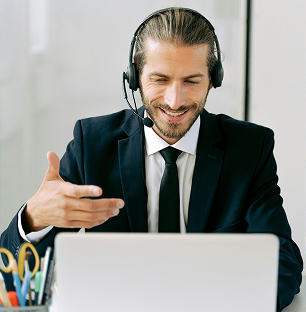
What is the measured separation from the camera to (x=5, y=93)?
2076 millimetres

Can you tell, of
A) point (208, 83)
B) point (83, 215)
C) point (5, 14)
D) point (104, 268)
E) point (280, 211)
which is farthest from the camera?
point (5, 14)

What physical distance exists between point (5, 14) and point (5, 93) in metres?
0.43

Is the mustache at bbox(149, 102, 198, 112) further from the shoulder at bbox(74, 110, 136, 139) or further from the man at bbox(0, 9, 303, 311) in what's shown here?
the shoulder at bbox(74, 110, 136, 139)

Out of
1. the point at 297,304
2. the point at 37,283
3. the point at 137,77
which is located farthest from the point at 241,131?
the point at 37,283

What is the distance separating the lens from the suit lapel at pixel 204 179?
130 centimetres

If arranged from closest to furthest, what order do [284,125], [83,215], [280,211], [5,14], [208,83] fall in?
1. [83,215]
2. [280,211]
3. [208,83]
4. [5,14]
5. [284,125]

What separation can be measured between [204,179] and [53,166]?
21.9 inches

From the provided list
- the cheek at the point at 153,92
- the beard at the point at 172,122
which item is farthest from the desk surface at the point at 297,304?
the cheek at the point at 153,92

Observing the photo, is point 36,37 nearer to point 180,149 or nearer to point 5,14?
point 5,14

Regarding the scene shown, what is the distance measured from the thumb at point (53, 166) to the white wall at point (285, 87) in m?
1.54

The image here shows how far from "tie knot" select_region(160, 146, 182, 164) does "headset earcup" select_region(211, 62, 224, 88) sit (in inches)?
12.2

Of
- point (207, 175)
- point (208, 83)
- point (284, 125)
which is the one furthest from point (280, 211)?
point (284, 125)

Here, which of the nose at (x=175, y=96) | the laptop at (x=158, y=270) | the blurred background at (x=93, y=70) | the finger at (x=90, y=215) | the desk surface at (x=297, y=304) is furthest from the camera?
the blurred background at (x=93, y=70)

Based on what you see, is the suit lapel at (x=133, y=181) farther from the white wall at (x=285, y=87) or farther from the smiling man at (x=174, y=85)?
the white wall at (x=285, y=87)
